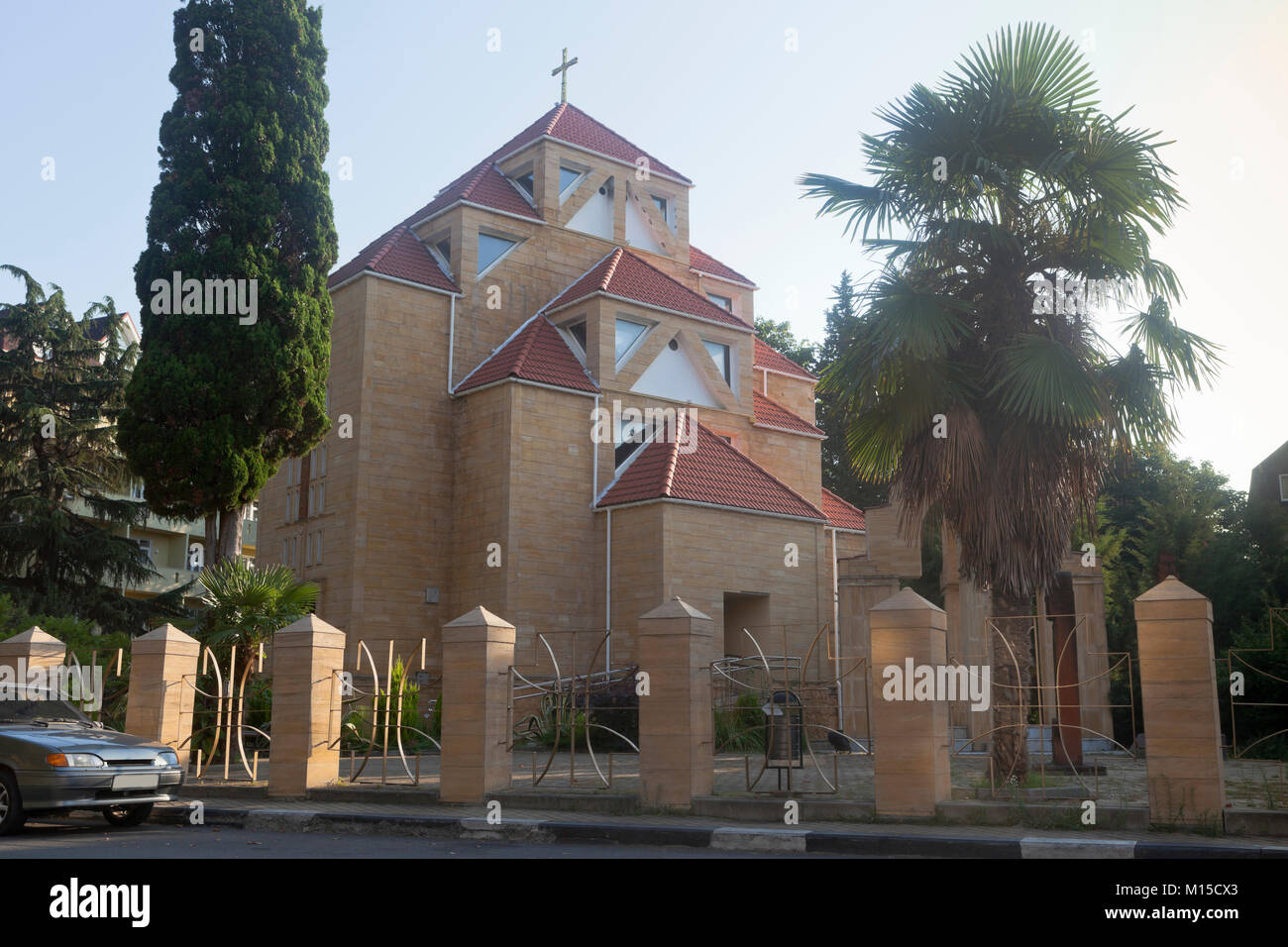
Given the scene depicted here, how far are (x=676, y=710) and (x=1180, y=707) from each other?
5.00 metres

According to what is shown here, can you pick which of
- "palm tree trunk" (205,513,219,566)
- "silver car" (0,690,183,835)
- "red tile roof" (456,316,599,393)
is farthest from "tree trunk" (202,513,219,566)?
"silver car" (0,690,183,835)

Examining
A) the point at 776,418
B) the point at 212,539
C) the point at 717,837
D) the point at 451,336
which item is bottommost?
the point at 717,837

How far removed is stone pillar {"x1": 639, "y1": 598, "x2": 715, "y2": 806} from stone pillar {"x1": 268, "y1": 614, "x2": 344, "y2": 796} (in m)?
4.84

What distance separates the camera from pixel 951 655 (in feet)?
39.0

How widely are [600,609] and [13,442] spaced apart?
59.3 ft

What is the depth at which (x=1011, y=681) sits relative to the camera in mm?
14406

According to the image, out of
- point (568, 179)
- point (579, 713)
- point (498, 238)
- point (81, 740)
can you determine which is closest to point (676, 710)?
point (81, 740)

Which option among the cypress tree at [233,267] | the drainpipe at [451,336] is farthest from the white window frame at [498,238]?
the cypress tree at [233,267]

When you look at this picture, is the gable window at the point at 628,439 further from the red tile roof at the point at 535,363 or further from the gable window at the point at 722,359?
the gable window at the point at 722,359

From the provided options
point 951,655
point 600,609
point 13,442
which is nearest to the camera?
point 951,655

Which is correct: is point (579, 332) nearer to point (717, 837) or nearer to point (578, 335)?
point (578, 335)
